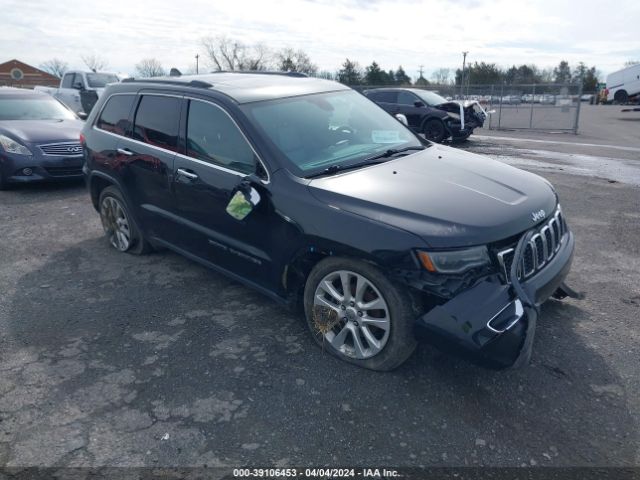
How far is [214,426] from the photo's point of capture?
2.85m

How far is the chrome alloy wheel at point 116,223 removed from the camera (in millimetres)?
5406

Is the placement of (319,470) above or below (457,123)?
below

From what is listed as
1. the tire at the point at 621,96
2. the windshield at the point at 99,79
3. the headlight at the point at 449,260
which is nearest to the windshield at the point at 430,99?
the windshield at the point at 99,79

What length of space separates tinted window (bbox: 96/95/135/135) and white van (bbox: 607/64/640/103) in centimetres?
3298

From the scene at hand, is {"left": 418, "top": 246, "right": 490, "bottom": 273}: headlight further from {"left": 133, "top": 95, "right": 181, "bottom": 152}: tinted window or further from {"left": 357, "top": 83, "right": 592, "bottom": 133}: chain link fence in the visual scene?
{"left": 357, "top": 83, "right": 592, "bottom": 133}: chain link fence

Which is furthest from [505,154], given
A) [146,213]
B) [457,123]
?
[146,213]

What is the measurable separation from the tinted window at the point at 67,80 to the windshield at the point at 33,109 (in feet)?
30.8

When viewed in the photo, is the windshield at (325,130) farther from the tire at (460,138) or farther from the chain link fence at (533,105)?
the chain link fence at (533,105)

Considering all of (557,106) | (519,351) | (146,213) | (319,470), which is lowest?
(319,470)

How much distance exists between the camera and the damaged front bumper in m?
2.77

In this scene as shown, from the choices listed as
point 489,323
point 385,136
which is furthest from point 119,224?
point 489,323

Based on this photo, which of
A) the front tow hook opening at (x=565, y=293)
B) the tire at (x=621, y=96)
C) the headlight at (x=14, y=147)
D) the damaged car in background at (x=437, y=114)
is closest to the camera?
the front tow hook opening at (x=565, y=293)

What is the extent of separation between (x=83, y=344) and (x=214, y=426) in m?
1.46

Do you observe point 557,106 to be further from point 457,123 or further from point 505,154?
point 505,154
